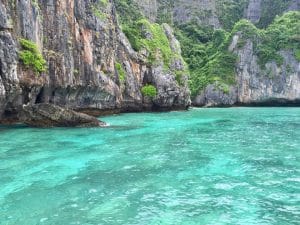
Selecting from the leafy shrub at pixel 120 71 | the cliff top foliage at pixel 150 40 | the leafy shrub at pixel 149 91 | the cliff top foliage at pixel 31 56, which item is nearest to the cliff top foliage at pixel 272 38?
the cliff top foliage at pixel 150 40

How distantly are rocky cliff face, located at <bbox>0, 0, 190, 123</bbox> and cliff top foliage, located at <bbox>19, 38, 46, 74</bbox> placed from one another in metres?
0.33

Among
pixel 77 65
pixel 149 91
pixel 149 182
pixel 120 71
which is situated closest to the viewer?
pixel 149 182

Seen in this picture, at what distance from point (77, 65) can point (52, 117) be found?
9.21m

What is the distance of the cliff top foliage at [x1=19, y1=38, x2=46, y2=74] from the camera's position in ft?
81.4

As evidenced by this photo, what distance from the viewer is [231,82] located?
6688 cm

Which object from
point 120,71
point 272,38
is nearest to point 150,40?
point 120,71

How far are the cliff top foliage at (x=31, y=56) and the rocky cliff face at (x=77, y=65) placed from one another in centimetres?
33

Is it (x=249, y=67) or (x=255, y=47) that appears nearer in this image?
(x=249, y=67)

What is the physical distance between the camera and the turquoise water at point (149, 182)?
7.99 m

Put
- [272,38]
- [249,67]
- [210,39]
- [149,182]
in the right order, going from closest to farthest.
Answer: [149,182]
[249,67]
[272,38]
[210,39]

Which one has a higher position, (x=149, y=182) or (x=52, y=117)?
(x=52, y=117)

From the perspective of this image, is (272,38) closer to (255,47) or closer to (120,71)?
(255,47)

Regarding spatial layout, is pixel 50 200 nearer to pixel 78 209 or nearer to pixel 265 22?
pixel 78 209

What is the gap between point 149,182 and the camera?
1058 centimetres
